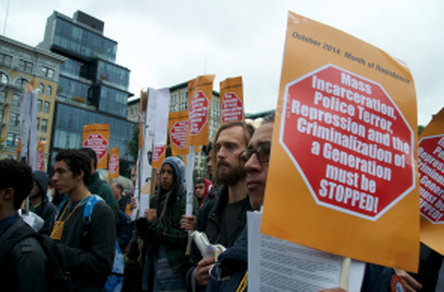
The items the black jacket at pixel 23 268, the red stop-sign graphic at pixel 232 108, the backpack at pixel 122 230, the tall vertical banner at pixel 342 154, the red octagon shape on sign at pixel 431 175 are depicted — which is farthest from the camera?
the red stop-sign graphic at pixel 232 108

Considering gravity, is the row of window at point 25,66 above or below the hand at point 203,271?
above

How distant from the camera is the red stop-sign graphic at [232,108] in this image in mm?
6109

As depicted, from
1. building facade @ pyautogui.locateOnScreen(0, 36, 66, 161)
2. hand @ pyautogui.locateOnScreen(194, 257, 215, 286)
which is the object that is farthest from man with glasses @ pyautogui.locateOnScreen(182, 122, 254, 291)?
building facade @ pyautogui.locateOnScreen(0, 36, 66, 161)

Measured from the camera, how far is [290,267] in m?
1.03

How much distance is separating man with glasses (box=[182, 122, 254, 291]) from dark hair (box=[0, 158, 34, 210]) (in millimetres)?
1415

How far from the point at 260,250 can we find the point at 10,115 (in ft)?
182

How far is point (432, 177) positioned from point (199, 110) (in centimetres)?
313

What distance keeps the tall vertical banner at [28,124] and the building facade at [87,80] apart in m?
56.9

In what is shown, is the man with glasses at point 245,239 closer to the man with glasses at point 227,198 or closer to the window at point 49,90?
the man with glasses at point 227,198

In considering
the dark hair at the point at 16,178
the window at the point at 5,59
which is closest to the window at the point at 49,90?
the window at the point at 5,59

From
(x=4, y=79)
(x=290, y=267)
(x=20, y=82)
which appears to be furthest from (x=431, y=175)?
(x=20, y=82)

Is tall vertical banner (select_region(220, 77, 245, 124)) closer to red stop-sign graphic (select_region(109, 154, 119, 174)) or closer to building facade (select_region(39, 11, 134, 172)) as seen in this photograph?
red stop-sign graphic (select_region(109, 154, 119, 174))

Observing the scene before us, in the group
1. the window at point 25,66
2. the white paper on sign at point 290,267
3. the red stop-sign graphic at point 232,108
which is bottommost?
the white paper on sign at point 290,267

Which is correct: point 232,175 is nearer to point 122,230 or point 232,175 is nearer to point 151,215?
point 151,215
